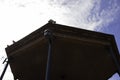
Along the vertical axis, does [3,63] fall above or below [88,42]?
below

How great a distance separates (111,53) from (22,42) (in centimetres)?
444

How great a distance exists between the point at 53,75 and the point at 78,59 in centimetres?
215

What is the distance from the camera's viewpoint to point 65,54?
1095 cm

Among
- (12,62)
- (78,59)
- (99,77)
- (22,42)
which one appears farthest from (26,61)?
(99,77)

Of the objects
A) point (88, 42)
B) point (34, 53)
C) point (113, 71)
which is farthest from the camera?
point (113, 71)

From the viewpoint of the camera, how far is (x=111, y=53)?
10.2 m

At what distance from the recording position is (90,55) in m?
11.0

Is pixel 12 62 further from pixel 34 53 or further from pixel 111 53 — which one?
pixel 111 53

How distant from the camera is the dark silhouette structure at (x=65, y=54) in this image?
9734 mm

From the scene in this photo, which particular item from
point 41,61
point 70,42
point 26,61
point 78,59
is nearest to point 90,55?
point 78,59

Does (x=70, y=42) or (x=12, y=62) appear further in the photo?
(x=12, y=62)

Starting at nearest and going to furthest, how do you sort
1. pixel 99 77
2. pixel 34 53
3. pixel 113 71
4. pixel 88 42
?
pixel 88 42
pixel 34 53
pixel 113 71
pixel 99 77

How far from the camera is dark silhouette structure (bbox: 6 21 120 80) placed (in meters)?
9.73

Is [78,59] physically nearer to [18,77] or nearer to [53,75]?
[53,75]
